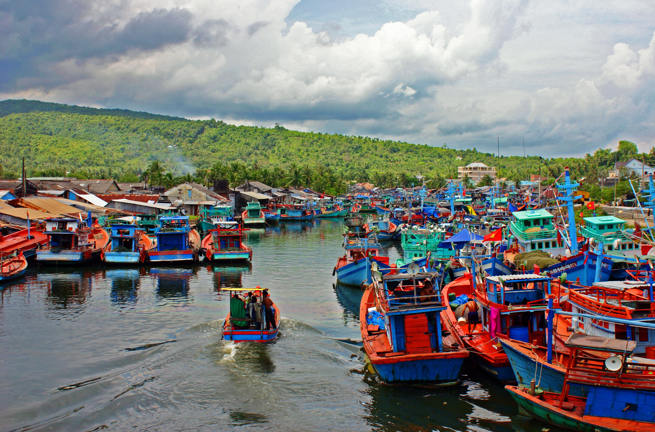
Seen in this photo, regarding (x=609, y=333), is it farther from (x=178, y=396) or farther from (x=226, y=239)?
(x=226, y=239)

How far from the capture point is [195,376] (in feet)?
59.6

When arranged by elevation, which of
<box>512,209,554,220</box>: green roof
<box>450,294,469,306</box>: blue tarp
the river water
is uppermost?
<box>512,209,554,220</box>: green roof

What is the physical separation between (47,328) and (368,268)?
61.9ft

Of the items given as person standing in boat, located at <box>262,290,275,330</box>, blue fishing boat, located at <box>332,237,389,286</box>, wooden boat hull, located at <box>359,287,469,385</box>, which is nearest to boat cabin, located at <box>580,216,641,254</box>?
blue fishing boat, located at <box>332,237,389,286</box>

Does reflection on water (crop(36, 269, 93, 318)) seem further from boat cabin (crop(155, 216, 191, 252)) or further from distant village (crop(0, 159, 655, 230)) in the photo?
distant village (crop(0, 159, 655, 230))

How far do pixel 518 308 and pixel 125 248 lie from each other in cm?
3615

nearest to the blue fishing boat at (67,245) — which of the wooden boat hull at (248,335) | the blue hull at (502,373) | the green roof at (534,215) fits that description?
the wooden boat hull at (248,335)

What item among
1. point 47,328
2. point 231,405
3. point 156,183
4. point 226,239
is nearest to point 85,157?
point 156,183

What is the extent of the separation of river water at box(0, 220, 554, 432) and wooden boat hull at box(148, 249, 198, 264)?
1064 cm

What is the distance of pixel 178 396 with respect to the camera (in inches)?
658

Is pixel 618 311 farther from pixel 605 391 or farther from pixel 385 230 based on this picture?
pixel 385 230

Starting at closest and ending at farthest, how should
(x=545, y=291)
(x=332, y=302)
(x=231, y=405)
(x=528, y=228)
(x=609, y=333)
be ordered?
(x=609, y=333) < (x=231, y=405) < (x=545, y=291) < (x=332, y=302) < (x=528, y=228)

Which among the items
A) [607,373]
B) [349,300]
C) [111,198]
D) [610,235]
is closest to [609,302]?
[607,373]

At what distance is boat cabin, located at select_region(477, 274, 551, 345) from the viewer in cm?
1734
